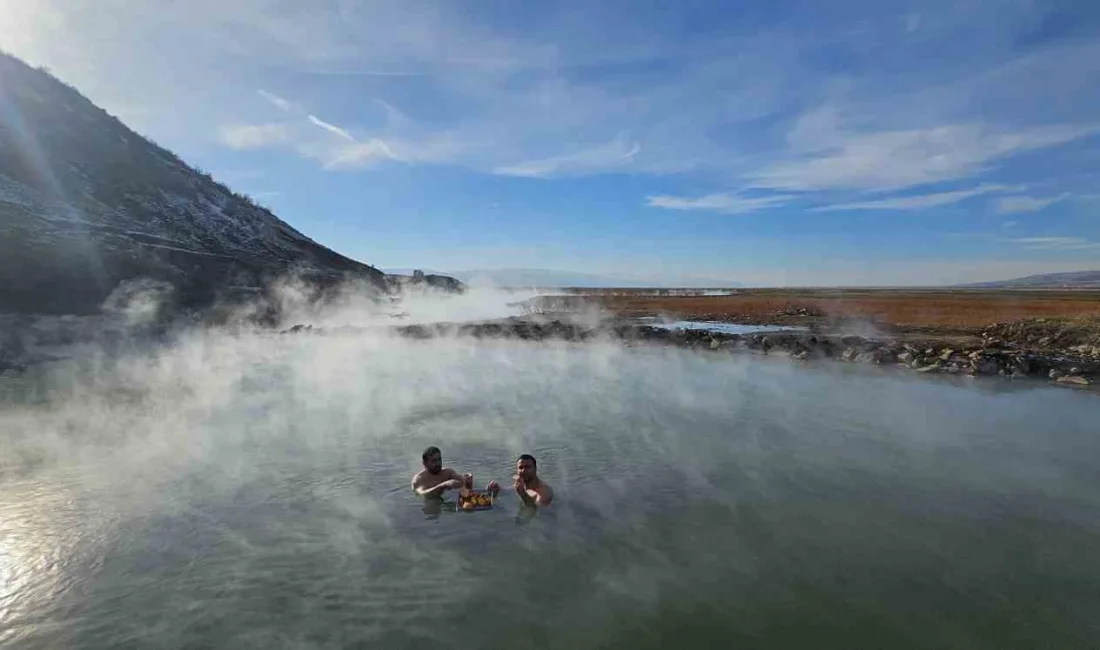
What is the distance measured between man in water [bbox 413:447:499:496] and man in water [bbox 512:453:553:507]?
347 mm

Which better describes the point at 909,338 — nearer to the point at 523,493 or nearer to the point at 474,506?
the point at 523,493

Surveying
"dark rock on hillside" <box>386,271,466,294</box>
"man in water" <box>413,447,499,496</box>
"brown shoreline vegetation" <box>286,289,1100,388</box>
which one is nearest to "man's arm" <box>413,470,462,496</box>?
"man in water" <box>413,447,499,496</box>

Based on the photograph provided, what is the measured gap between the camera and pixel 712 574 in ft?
18.8

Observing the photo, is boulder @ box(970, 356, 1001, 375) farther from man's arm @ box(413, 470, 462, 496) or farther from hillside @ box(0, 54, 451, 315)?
hillside @ box(0, 54, 451, 315)

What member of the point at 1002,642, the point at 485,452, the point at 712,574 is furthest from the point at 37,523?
the point at 1002,642

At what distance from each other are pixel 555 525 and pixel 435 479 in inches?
71.1

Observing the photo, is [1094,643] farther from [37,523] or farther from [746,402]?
[37,523]

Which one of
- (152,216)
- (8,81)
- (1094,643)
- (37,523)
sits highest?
(8,81)

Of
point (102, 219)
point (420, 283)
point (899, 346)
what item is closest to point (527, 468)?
point (899, 346)

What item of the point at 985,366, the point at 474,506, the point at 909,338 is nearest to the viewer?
the point at 474,506

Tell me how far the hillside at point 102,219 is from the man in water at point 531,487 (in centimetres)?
2046

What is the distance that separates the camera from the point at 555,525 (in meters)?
6.87

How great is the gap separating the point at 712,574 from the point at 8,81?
41116mm

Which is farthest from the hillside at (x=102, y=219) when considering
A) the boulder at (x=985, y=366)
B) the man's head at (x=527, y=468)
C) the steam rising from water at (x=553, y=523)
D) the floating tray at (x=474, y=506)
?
the boulder at (x=985, y=366)
